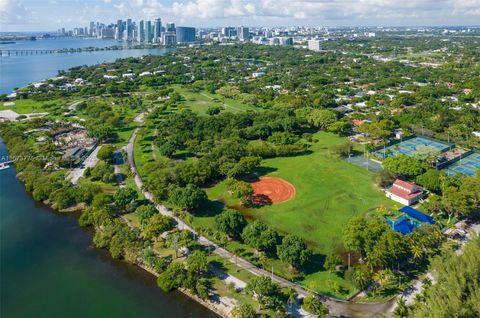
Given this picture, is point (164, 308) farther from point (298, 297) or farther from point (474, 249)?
point (474, 249)

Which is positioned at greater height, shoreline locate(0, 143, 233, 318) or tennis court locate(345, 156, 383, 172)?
tennis court locate(345, 156, 383, 172)

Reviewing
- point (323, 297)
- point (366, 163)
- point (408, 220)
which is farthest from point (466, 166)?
point (323, 297)

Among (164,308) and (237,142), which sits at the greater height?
(237,142)

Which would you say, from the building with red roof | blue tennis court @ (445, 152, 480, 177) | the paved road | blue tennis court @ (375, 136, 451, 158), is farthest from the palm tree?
blue tennis court @ (375, 136, 451, 158)

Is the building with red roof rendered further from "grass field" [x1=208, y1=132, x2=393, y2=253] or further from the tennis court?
the tennis court

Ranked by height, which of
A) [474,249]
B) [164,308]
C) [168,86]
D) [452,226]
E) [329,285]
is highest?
[168,86]

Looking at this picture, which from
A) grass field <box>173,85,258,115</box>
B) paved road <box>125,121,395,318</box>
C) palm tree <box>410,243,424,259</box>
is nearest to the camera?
paved road <box>125,121,395,318</box>

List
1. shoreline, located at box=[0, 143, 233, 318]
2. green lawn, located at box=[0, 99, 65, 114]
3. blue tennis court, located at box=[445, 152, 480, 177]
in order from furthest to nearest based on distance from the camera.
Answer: green lawn, located at box=[0, 99, 65, 114], blue tennis court, located at box=[445, 152, 480, 177], shoreline, located at box=[0, 143, 233, 318]

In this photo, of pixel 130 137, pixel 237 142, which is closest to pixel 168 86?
pixel 130 137
